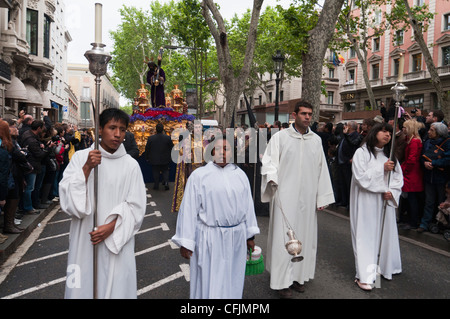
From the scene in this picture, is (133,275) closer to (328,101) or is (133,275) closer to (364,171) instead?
(364,171)

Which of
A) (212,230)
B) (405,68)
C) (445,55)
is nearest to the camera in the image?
(212,230)

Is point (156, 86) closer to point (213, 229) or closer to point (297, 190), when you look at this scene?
point (297, 190)

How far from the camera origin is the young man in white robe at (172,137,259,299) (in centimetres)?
305

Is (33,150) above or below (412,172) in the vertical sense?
above

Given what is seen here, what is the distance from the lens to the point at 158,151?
1100 cm

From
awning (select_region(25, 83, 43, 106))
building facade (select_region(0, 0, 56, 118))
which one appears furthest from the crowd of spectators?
awning (select_region(25, 83, 43, 106))

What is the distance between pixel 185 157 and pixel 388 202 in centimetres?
417

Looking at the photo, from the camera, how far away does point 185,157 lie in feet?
25.0

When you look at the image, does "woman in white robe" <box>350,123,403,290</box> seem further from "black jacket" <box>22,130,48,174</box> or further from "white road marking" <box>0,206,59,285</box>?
"black jacket" <box>22,130,48,174</box>

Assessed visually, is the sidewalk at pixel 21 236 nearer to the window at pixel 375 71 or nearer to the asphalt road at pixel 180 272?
the asphalt road at pixel 180 272

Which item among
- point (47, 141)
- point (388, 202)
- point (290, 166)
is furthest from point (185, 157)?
point (388, 202)

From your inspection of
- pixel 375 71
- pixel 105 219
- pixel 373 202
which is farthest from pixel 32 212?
pixel 375 71

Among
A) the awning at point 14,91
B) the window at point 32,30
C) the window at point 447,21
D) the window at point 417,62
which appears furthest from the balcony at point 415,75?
the awning at point 14,91

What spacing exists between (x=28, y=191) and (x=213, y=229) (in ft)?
18.9
